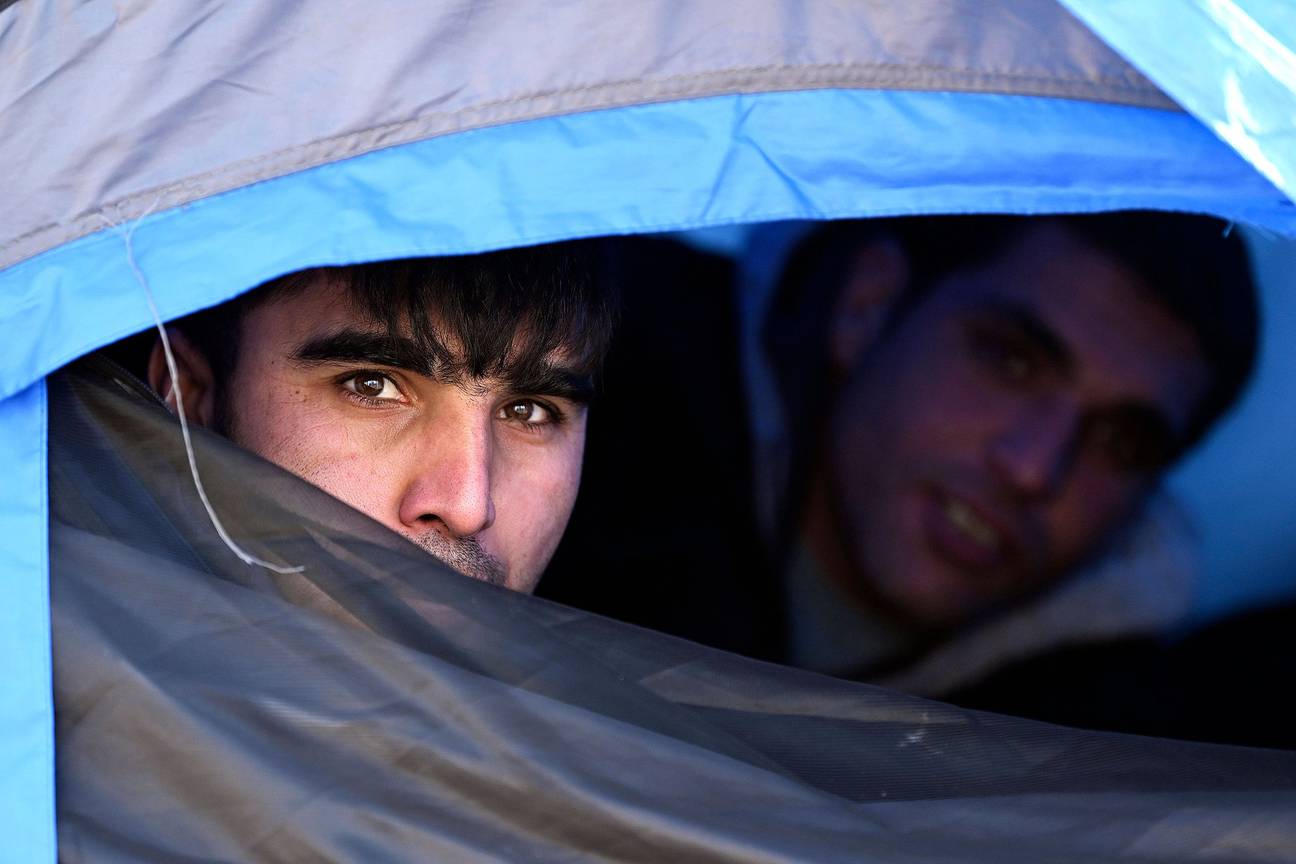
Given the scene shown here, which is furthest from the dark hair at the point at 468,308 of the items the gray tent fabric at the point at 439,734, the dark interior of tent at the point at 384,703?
the gray tent fabric at the point at 439,734

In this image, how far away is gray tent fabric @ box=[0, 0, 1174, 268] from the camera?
31.5 inches

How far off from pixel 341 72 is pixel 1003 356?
1.53 metres

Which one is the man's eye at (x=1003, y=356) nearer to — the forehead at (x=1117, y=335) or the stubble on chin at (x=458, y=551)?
the forehead at (x=1117, y=335)

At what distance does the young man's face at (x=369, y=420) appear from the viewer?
3.50 feet

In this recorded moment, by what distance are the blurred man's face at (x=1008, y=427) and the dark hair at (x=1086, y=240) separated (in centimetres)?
2

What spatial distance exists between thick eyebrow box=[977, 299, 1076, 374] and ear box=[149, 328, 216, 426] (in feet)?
4.50

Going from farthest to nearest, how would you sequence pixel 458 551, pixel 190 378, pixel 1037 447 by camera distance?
pixel 1037 447 → pixel 190 378 → pixel 458 551

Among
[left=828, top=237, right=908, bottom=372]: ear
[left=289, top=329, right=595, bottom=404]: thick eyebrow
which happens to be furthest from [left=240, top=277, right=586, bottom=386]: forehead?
[left=828, top=237, right=908, bottom=372]: ear

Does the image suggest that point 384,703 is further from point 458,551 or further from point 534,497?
point 534,497

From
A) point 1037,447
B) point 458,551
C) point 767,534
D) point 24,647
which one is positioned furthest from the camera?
point 767,534

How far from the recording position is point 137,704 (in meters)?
0.77

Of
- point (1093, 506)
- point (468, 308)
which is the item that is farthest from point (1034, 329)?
point (468, 308)

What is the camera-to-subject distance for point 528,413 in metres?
1.23

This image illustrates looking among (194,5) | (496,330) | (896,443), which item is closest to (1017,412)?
(896,443)
